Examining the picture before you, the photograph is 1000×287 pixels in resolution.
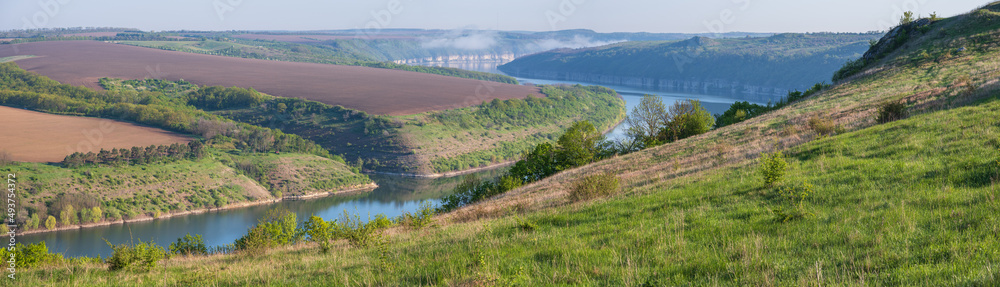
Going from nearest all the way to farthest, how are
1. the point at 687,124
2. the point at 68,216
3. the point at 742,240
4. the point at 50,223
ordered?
the point at 742,240 < the point at 687,124 < the point at 50,223 < the point at 68,216

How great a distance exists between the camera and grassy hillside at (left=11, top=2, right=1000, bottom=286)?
21.7 ft

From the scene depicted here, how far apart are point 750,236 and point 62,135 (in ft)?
563

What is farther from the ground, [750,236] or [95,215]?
[750,236]

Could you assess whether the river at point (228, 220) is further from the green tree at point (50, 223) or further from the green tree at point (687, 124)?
the green tree at point (687, 124)

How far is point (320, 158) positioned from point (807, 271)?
15450cm

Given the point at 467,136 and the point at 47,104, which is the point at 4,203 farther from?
the point at 467,136

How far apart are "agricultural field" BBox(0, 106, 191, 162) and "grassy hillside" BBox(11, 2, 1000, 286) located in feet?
452

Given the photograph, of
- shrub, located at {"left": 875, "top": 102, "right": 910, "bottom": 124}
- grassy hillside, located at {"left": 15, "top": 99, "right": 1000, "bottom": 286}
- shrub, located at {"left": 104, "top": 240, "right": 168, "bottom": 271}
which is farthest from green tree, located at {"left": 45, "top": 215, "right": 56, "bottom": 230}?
shrub, located at {"left": 875, "top": 102, "right": 910, "bottom": 124}

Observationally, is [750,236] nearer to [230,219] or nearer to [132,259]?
[132,259]

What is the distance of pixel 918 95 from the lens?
1068 inches

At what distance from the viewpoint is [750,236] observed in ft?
27.2

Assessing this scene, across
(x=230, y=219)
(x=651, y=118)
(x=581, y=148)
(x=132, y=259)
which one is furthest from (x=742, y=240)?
(x=230, y=219)

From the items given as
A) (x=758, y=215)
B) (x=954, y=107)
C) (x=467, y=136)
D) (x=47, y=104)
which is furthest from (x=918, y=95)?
(x=47, y=104)

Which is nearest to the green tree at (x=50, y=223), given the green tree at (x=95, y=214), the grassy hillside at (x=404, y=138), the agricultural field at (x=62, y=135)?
the green tree at (x=95, y=214)
